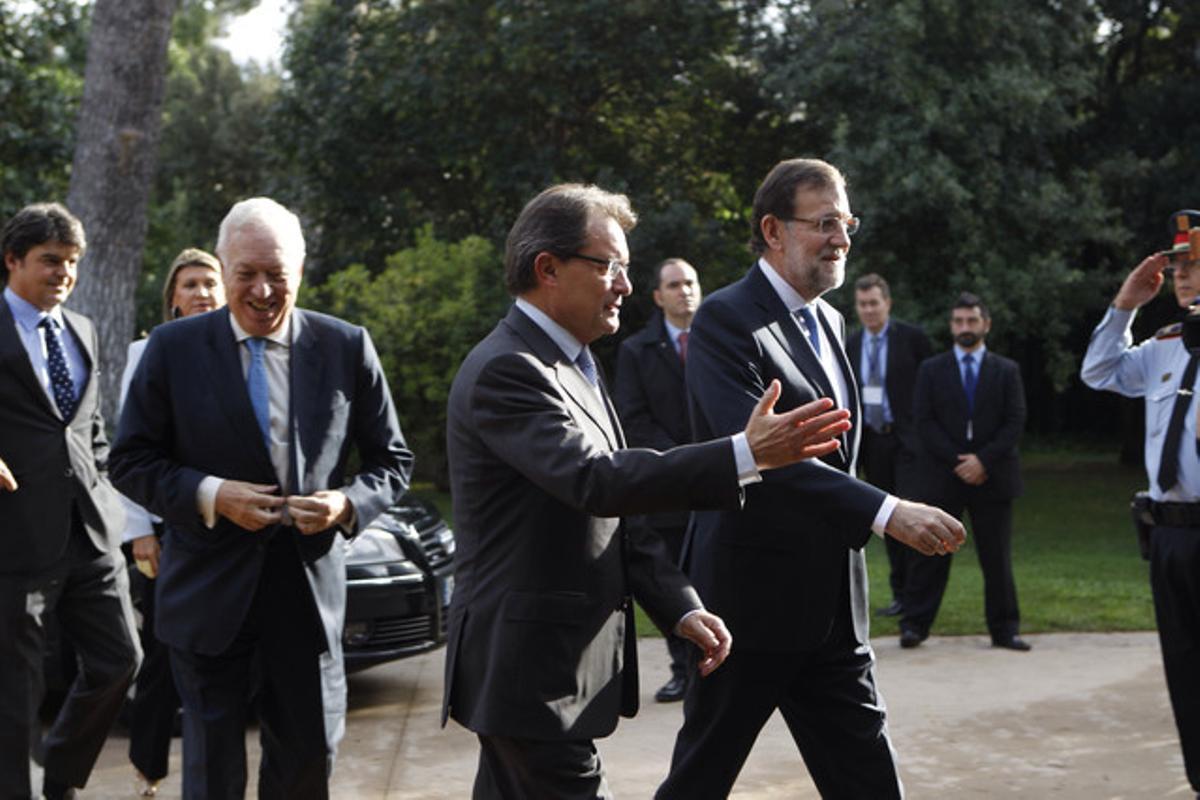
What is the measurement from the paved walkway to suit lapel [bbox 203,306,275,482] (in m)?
2.25

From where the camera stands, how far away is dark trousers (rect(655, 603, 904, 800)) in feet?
14.8

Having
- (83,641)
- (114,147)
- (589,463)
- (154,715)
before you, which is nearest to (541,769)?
(589,463)

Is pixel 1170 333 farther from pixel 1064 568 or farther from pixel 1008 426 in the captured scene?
pixel 1064 568

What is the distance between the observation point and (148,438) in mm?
4570

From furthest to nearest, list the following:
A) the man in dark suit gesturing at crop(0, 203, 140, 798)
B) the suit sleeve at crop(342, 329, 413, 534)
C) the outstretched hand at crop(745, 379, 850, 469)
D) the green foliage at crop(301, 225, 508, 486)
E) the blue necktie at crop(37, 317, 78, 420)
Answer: the green foliage at crop(301, 225, 508, 486) < the blue necktie at crop(37, 317, 78, 420) < the man in dark suit gesturing at crop(0, 203, 140, 798) < the suit sleeve at crop(342, 329, 413, 534) < the outstretched hand at crop(745, 379, 850, 469)

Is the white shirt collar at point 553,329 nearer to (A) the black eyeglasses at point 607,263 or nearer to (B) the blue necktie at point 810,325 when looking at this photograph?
(A) the black eyeglasses at point 607,263

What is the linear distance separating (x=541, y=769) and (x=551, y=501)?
0.60m

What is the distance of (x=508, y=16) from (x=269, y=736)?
18.9 meters

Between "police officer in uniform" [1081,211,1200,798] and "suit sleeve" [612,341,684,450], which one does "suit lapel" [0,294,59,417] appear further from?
"police officer in uniform" [1081,211,1200,798]

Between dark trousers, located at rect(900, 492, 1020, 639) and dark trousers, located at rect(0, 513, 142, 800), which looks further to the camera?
dark trousers, located at rect(900, 492, 1020, 639)

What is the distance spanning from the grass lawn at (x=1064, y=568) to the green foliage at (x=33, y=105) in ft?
21.1

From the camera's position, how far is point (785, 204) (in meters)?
4.69

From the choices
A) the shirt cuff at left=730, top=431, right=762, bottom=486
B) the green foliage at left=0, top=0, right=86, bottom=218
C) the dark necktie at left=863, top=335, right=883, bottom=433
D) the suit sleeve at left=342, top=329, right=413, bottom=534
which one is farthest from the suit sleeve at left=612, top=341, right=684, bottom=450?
the green foliage at left=0, top=0, right=86, bottom=218

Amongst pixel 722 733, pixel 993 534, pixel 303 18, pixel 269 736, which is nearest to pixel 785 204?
pixel 722 733
